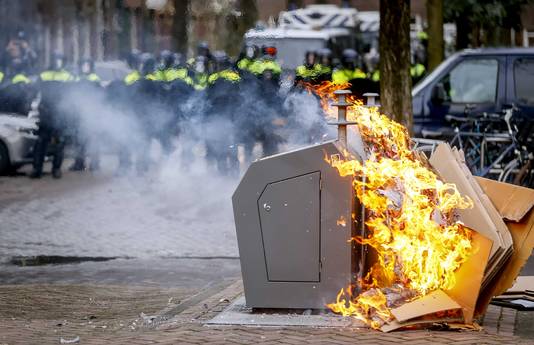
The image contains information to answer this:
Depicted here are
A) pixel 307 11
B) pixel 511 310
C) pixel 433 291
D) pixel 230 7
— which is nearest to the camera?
pixel 433 291

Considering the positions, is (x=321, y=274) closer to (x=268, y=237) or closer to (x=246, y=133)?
Answer: (x=268, y=237)

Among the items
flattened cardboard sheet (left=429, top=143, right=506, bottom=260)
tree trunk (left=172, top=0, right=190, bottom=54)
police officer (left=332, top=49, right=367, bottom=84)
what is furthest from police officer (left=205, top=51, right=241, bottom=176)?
flattened cardboard sheet (left=429, top=143, right=506, bottom=260)

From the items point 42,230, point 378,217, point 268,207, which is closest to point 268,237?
point 268,207

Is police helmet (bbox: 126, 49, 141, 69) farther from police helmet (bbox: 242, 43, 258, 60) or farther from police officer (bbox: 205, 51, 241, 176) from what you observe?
police officer (bbox: 205, 51, 241, 176)

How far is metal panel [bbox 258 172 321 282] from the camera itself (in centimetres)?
750

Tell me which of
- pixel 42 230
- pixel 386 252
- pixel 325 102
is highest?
pixel 325 102

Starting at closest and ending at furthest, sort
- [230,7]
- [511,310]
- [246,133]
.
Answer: [511,310], [246,133], [230,7]

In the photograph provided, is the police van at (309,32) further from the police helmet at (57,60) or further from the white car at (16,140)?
the white car at (16,140)

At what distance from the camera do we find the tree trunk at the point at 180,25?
25922 mm

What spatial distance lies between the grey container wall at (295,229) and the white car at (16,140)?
1256cm

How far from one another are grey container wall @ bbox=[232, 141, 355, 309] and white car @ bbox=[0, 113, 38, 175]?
1256 centimetres

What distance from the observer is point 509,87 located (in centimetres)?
1532

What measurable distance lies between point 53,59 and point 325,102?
14.8 metres

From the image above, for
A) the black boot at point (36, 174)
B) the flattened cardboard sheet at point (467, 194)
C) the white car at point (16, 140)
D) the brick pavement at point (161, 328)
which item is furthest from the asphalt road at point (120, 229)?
the flattened cardboard sheet at point (467, 194)
